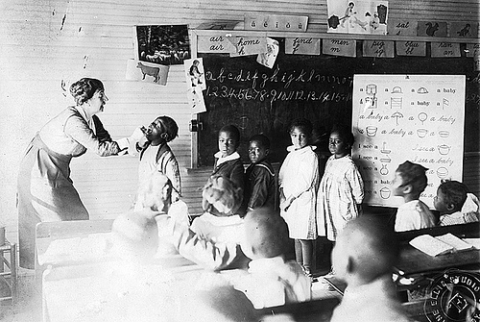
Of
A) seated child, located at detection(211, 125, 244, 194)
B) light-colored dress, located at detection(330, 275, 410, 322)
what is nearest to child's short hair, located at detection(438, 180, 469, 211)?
light-colored dress, located at detection(330, 275, 410, 322)

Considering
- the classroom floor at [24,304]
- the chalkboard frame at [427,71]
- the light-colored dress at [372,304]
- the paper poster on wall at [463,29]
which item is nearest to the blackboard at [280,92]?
the chalkboard frame at [427,71]

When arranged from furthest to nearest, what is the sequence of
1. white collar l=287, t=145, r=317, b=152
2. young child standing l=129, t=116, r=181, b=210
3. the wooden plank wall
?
white collar l=287, t=145, r=317, b=152, young child standing l=129, t=116, r=181, b=210, the wooden plank wall

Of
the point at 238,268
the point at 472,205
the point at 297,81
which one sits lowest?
the point at 238,268

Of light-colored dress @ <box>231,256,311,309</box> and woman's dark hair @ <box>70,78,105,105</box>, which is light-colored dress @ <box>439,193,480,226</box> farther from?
woman's dark hair @ <box>70,78,105,105</box>

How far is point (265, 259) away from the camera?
67.3 inches

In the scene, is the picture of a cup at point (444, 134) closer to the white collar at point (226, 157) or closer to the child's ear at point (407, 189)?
the child's ear at point (407, 189)

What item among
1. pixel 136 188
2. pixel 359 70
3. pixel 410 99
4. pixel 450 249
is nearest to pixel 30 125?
pixel 136 188

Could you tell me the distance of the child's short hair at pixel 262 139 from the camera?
169 centimetres

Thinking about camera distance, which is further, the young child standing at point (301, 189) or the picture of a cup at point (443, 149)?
the picture of a cup at point (443, 149)

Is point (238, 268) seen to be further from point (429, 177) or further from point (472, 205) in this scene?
point (472, 205)

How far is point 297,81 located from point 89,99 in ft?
2.01

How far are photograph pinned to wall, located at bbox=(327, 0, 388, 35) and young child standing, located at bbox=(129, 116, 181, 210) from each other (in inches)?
22.9

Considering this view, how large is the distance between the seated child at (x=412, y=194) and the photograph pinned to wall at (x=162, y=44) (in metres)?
0.80

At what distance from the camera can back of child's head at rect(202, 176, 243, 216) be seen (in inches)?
65.6
